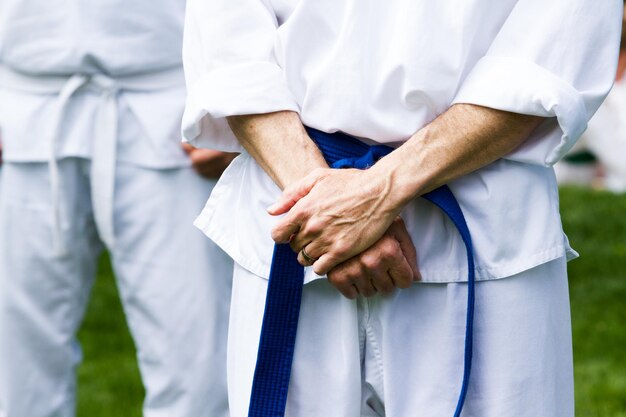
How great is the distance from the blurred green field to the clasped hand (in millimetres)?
2685

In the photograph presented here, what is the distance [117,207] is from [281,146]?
1194 mm

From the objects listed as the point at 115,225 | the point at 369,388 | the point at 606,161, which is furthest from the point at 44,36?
the point at 606,161

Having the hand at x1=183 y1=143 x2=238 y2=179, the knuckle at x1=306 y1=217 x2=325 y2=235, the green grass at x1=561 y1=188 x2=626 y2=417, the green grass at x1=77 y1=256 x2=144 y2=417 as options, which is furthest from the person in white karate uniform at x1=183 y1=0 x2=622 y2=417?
the green grass at x1=77 y1=256 x2=144 y2=417

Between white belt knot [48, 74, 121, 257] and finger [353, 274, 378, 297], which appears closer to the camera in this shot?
finger [353, 274, 378, 297]

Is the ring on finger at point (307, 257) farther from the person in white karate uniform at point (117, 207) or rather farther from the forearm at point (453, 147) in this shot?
the person in white karate uniform at point (117, 207)

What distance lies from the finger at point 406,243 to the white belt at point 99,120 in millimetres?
1297

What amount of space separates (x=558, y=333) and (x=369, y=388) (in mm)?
381

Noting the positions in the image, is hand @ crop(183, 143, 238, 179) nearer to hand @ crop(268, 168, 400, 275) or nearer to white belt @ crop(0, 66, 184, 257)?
white belt @ crop(0, 66, 184, 257)

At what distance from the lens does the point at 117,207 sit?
Result: 328 centimetres

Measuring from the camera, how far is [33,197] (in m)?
3.30

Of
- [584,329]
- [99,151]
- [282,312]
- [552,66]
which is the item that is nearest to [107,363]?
[584,329]

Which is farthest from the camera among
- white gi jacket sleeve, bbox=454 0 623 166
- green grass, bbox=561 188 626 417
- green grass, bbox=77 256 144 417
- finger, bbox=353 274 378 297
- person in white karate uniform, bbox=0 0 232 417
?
green grass, bbox=77 256 144 417

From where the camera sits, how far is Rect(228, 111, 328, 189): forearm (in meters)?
2.17

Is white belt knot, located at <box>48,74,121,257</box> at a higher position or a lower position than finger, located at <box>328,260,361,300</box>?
lower
